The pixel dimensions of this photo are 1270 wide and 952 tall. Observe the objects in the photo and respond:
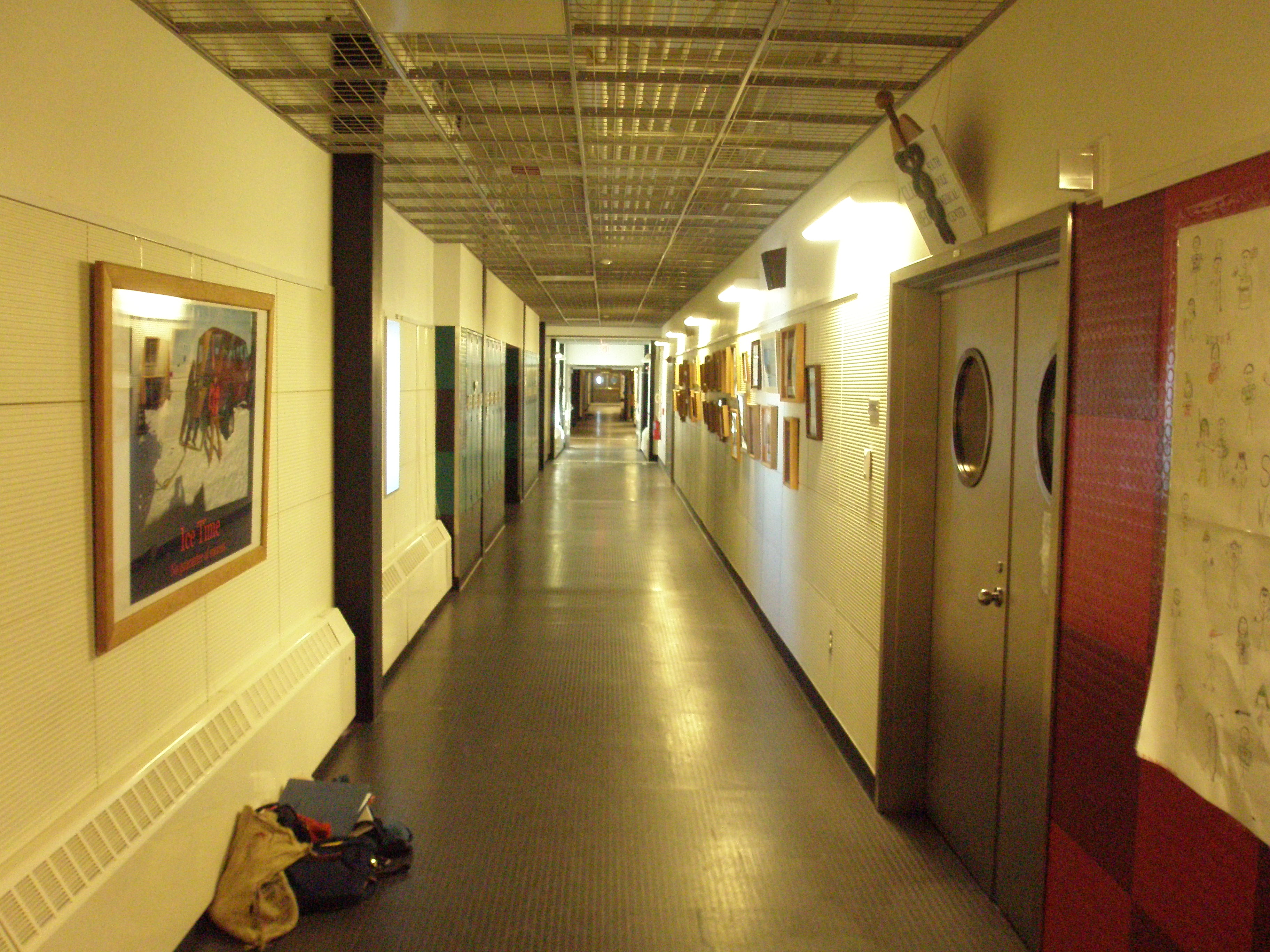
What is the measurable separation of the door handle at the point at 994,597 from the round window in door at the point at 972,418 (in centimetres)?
40

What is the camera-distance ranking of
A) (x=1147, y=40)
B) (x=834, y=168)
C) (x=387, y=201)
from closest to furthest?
(x=1147, y=40) → (x=834, y=168) → (x=387, y=201)

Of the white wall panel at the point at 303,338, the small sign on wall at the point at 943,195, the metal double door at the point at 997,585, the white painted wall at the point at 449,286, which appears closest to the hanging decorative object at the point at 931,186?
the small sign on wall at the point at 943,195

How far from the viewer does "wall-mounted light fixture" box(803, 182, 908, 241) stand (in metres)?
3.75

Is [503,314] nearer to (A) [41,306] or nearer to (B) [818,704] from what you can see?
(B) [818,704]

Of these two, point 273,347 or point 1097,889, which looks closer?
point 1097,889

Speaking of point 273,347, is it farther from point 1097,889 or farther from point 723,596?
point 723,596

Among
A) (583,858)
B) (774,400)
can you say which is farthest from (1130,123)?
(774,400)

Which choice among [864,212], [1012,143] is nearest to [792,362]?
[864,212]

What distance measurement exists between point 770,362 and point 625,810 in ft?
11.4

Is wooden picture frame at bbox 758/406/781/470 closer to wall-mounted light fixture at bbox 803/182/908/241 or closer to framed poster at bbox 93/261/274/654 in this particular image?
wall-mounted light fixture at bbox 803/182/908/241

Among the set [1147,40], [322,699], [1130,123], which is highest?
[1147,40]

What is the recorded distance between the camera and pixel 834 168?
16.0ft

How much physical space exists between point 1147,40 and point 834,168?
2.96 meters

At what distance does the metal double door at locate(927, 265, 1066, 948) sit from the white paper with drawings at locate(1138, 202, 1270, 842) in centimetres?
52
